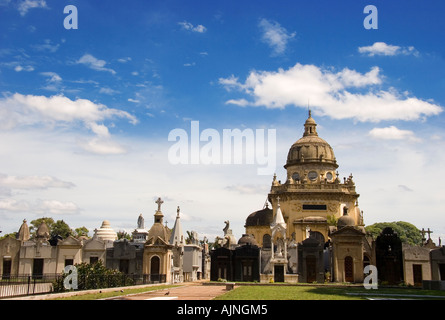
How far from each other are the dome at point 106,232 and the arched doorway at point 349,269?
1051 inches

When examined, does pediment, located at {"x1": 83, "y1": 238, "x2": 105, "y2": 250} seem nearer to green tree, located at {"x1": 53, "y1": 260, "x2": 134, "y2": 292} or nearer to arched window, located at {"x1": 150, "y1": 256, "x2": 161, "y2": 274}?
arched window, located at {"x1": 150, "y1": 256, "x2": 161, "y2": 274}

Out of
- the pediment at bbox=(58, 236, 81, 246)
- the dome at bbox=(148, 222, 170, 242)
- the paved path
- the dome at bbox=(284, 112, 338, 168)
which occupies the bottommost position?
the paved path

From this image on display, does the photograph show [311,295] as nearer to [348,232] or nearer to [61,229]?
[348,232]

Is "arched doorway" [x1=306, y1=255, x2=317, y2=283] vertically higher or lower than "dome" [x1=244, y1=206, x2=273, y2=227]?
lower

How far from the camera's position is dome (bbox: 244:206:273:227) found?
7194 cm

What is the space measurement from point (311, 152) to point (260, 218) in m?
12.6

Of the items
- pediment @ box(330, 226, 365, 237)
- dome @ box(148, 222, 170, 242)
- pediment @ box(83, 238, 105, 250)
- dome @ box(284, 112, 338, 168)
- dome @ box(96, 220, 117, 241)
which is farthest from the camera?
dome @ box(284, 112, 338, 168)

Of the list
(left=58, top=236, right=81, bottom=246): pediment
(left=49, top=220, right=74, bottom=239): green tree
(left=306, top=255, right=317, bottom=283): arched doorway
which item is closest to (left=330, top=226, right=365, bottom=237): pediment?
(left=306, top=255, right=317, bottom=283): arched doorway

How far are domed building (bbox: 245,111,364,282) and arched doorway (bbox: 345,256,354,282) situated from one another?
7508mm

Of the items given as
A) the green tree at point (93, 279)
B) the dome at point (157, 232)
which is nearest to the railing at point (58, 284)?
the green tree at point (93, 279)
